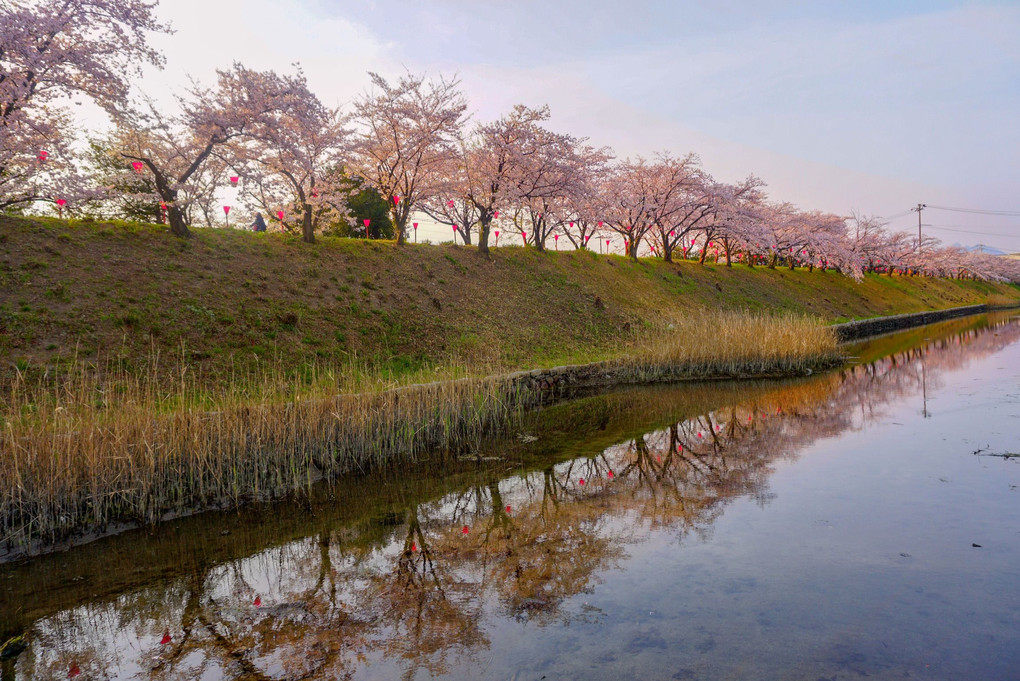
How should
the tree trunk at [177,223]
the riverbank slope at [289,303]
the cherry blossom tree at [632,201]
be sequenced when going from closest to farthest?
Result: the riverbank slope at [289,303], the tree trunk at [177,223], the cherry blossom tree at [632,201]

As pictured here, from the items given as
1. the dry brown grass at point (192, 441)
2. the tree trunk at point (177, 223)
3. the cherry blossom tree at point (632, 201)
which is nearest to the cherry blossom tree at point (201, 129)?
the tree trunk at point (177, 223)

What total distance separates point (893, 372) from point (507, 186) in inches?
641

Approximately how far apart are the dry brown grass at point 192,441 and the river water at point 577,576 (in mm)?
485

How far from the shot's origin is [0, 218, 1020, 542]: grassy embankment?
23.0 feet

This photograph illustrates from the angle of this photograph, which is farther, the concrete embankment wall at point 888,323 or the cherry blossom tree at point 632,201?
the cherry blossom tree at point 632,201

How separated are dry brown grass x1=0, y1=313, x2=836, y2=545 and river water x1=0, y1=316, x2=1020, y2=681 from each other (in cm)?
48

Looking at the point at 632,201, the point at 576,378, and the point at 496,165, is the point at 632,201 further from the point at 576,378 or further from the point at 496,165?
the point at 576,378

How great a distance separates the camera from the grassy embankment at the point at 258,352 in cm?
702

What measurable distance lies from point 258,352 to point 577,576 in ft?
35.0

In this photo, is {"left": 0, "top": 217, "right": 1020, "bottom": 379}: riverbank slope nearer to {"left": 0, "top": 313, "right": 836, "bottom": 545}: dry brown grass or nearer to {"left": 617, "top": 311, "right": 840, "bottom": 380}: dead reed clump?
{"left": 0, "top": 313, "right": 836, "bottom": 545}: dry brown grass

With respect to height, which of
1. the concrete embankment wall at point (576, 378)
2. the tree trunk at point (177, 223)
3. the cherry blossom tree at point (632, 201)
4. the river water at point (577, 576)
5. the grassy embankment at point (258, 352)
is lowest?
the river water at point (577, 576)

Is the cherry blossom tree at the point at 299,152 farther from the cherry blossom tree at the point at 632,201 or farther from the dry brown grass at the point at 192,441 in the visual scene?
the cherry blossom tree at the point at 632,201

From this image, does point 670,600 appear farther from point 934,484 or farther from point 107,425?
point 107,425

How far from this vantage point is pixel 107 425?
691cm
